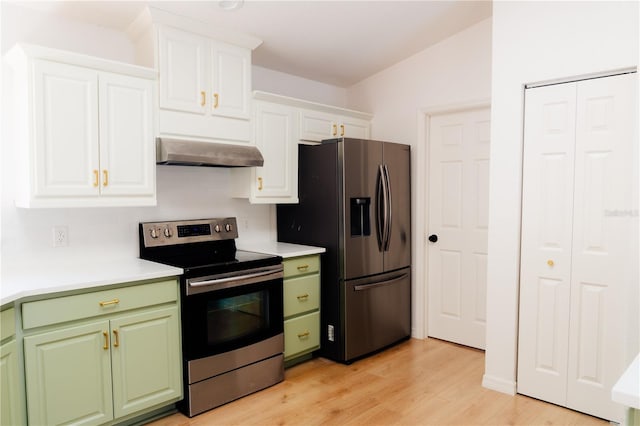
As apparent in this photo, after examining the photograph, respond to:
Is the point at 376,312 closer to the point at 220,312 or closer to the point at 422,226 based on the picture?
the point at 422,226

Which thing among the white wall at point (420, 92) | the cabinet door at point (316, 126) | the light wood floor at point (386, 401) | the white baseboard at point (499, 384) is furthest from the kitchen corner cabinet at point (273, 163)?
the white baseboard at point (499, 384)

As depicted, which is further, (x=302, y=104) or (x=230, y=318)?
(x=302, y=104)

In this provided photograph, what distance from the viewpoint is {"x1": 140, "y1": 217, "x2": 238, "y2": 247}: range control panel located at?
296cm

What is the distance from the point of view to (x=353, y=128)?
4.09m


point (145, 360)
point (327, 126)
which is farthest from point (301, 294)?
point (327, 126)

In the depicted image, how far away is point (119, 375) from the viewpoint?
93.0 inches

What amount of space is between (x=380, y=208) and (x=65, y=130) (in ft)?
7.33

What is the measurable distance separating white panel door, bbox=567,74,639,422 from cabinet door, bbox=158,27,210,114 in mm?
2314

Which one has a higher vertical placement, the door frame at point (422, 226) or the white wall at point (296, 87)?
the white wall at point (296, 87)

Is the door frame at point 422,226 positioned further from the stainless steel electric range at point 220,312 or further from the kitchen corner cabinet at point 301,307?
the stainless steel electric range at point 220,312

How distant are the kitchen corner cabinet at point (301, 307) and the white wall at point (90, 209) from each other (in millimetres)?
600

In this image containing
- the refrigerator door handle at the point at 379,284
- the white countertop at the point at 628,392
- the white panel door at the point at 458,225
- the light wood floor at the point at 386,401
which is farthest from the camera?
the white panel door at the point at 458,225

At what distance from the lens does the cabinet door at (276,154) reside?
Answer: 3334 millimetres

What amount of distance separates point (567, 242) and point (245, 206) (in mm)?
2304
